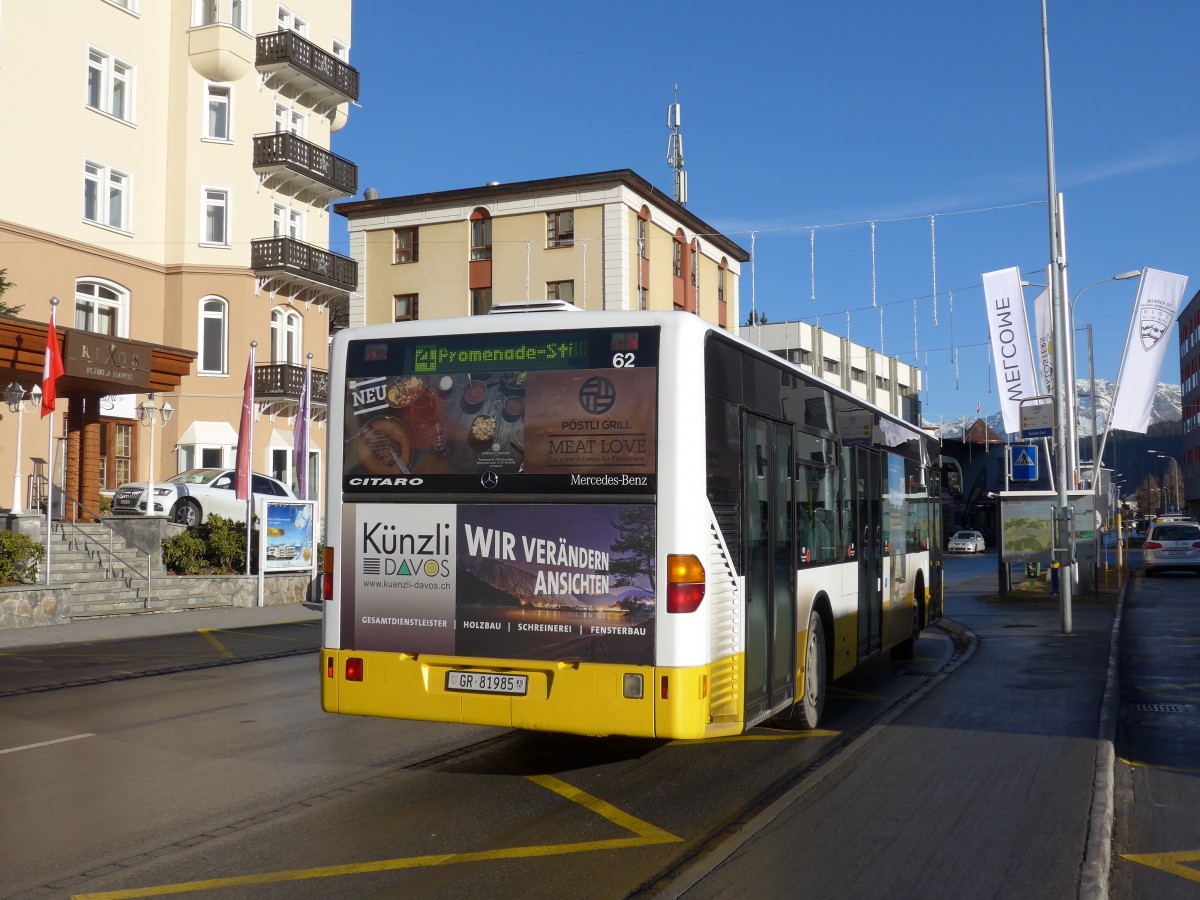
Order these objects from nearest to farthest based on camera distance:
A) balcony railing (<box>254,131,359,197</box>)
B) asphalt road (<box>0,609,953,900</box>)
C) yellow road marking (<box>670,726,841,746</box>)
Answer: asphalt road (<box>0,609,953,900</box>) < yellow road marking (<box>670,726,841,746</box>) < balcony railing (<box>254,131,359,197</box>)

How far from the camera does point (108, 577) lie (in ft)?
74.9

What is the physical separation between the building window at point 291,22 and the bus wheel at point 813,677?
34362 mm

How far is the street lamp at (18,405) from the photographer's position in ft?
79.6

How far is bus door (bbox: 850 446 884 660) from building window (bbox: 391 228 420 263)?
4044cm

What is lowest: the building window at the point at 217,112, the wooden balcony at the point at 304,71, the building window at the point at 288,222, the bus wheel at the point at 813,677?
the bus wheel at the point at 813,677

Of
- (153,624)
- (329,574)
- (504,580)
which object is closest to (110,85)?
(153,624)

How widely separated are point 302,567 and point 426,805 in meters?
19.4

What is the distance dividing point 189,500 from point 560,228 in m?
23.5

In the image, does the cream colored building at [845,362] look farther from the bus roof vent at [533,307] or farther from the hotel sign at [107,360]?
the bus roof vent at [533,307]

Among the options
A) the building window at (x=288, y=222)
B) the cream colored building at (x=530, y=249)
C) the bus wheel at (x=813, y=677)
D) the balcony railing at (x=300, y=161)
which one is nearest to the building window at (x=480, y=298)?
the cream colored building at (x=530, y=249)

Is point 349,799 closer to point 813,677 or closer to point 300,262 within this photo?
point 813,677

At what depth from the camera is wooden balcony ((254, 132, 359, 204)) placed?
37.8m

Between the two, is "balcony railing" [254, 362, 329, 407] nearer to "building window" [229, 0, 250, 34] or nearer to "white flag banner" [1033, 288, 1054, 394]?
"building window" [229, 0, 250, 34]

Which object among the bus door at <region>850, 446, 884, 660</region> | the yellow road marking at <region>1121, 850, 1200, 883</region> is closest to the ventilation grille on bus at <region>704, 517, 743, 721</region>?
the yellow road marking at <region>1121, 850, 1200, 883</region>
